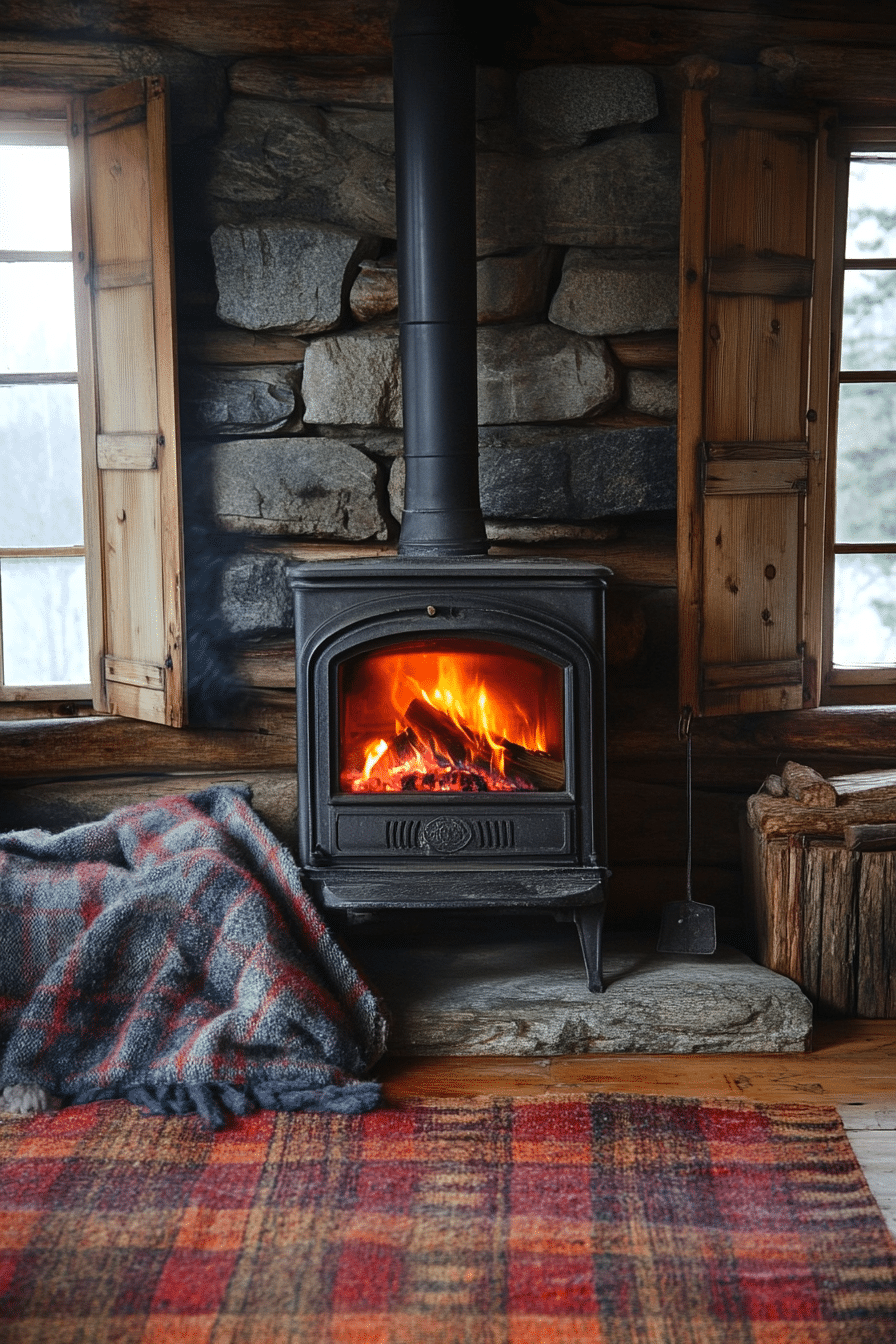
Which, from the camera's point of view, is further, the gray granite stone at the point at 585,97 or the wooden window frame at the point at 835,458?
the wooden window frame at the point at 835,458

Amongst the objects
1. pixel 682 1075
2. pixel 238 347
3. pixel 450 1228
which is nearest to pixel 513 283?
pixel 238 347

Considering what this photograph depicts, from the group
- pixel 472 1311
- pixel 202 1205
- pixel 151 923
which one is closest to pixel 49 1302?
pixel 202 1205

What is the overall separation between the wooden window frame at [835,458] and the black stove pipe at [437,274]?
0.95 meters

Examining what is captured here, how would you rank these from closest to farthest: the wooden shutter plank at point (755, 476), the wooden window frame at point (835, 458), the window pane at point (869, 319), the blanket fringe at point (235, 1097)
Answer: the blanket fringe at point (235, 1097), the wooden shutter plank at point (755, 476), the wooden window frame at point (835, 458), the window pane at point (869, 319)

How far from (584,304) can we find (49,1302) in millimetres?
2299

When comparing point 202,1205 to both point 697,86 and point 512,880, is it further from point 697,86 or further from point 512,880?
point 697,86

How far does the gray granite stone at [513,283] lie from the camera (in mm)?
2932

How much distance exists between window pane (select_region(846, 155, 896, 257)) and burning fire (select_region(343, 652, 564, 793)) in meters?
1.45

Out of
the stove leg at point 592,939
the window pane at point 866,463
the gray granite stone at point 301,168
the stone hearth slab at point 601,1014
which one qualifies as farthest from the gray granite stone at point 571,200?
the stone hearth slab at point 601,1014

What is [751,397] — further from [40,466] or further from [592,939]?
[40,466]

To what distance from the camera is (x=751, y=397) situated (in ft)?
9.68

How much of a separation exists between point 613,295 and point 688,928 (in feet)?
4.90

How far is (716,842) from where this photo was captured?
316 cm

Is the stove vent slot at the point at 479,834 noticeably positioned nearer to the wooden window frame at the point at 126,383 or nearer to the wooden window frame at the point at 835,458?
the wooden window frame at the point at 126,383
